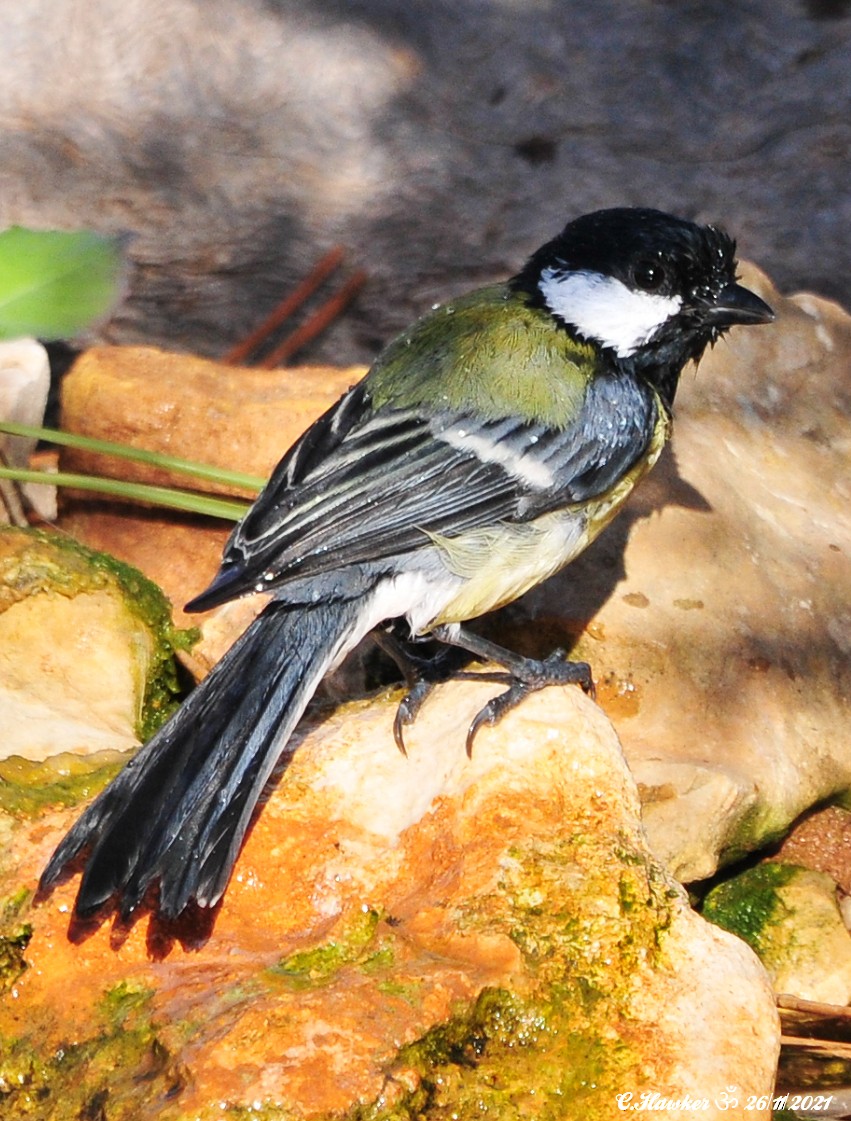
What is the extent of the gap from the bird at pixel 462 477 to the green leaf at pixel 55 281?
0.61m

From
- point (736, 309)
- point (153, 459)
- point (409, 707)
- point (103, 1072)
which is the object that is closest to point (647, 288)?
point (736, 309)

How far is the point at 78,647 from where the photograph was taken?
305 centimetres

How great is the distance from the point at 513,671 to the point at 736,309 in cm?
89

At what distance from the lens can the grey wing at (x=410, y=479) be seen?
8.78ft

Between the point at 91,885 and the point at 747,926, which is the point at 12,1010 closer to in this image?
the point at 91,885

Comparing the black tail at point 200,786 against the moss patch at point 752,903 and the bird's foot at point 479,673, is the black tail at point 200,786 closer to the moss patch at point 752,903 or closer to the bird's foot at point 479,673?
the bird's foot at point 479,673

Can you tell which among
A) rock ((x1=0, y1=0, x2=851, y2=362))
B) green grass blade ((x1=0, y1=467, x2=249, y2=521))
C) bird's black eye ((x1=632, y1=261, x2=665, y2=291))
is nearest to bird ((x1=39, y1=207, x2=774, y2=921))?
bird's black eye ((x1=632, y1=261, x2=665, y2=291))

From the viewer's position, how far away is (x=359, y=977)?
6.77ft

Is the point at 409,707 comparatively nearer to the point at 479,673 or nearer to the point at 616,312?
the point at 479,673

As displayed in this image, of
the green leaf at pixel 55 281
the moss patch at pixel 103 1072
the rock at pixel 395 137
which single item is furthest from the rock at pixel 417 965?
the rock at pixel 395 137

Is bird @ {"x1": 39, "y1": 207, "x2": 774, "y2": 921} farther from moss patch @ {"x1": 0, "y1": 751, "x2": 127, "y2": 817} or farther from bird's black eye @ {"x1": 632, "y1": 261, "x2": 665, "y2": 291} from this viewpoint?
moss patch @ {"x1": 0, "y1": 751, "x2": 127, "y2": 817}

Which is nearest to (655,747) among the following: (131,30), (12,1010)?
(12,1010)

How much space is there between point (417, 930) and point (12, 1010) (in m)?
0.61

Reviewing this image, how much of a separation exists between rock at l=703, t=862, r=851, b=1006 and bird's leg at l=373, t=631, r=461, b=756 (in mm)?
748
